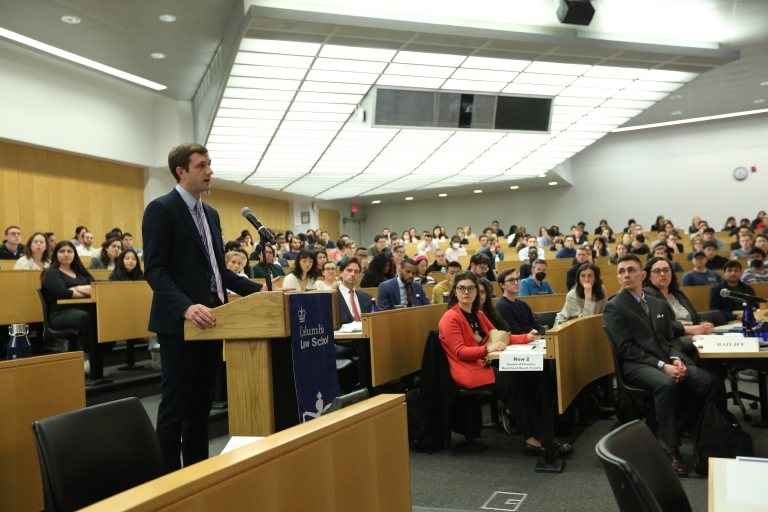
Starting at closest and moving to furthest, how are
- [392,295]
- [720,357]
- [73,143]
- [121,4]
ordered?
[720,357]
[392,295]
[121,4]
[73,143]

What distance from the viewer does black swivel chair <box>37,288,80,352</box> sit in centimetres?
577

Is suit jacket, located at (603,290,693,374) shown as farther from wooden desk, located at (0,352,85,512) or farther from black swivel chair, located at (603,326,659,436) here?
wooden desk, located at (0,352,85,512)

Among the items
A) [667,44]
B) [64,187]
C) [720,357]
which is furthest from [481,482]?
[64,187]

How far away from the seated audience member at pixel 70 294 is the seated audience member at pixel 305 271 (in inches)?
69.6

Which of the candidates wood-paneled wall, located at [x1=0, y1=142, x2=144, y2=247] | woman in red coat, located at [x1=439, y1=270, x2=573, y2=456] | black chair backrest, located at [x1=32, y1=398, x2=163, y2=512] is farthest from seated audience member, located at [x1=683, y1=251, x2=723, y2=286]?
wood-paneled wall, located at [x1=0, y1=142, x2=144, y2=247]

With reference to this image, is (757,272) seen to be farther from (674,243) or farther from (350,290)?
(350,290)

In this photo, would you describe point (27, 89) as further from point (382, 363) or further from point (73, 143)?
point (382, 363)

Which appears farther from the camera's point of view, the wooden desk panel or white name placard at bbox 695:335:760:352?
the wooden desk panel

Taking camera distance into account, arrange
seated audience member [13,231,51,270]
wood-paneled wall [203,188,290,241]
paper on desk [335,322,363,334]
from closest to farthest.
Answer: paper on desk [335,322,363,334]
seated audience member [13,231,51,270]
wood-paneled wall [203,188,290,241]

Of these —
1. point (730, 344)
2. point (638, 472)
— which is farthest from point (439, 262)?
point (638, 472)

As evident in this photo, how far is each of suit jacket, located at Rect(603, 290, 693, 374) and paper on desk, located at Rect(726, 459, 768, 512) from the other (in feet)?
8.93

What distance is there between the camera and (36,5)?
31.5ft

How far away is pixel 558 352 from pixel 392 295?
288 centimetres

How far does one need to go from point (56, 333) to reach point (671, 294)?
209 inches
